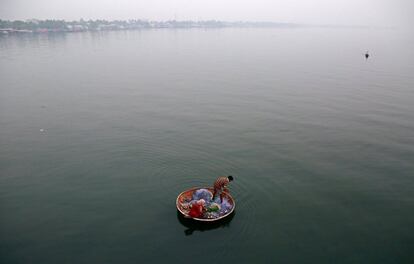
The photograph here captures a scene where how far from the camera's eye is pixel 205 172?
23047 millimetres

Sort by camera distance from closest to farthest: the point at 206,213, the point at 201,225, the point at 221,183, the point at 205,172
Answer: the point at 206,213 < the point at 201,225 < the point at 221,183 < the point at 205,172

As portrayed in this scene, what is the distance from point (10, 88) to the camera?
158ft

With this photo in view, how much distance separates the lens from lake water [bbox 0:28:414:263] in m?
16.2

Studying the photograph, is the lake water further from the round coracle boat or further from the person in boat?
the person in boat

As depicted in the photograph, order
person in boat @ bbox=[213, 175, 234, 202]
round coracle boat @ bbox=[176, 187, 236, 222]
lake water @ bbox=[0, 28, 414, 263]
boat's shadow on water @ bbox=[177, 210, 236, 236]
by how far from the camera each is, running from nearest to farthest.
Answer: lake water @ bbox=[0, 28, 414, 263]
round coracle boat @ bbox=[176, 187, 236, 222]
boat's shadow on water @ bbox=[177, 210, 236, 236]
person in boat @ bbox=[213, 175, 234, 202]

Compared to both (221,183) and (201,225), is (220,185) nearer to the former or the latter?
(221,183)

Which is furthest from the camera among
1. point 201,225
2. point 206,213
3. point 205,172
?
point 205,172

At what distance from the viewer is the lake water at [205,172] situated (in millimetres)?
16234

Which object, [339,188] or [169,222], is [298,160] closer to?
[339,188]

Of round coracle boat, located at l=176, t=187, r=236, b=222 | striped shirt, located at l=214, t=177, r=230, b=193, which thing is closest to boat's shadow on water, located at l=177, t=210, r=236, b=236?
round coracle boat, located at l=176, t=187, r=236, b=222

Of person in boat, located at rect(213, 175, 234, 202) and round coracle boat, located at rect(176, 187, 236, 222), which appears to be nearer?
round coracle boat, located at rect(176, 187, 236, 222)

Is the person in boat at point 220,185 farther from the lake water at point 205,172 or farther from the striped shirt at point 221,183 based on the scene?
the lake water at point 205,172

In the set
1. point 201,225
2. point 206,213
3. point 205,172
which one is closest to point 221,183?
point 206,213

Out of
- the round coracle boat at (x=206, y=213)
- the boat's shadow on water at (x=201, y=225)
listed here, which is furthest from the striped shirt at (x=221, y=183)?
the boat's shadow on water at (x=201, y=225)
